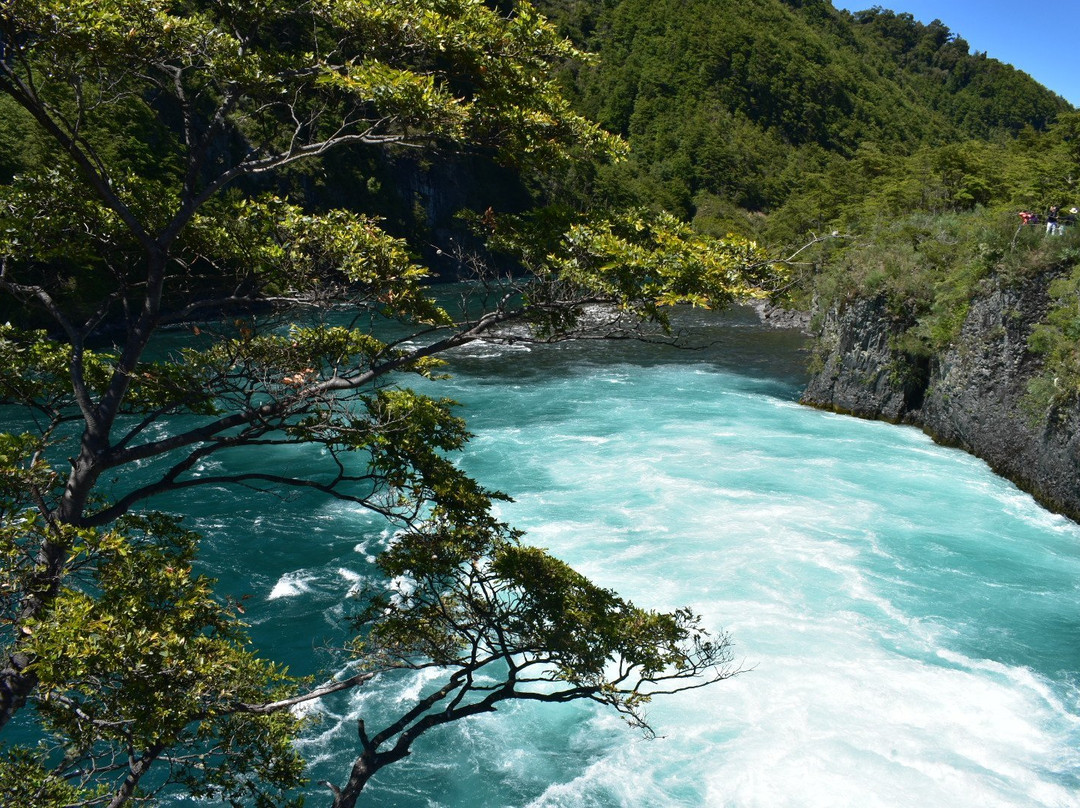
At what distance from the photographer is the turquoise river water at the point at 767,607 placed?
9.25 meters

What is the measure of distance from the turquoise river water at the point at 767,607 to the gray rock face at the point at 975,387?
0.75m

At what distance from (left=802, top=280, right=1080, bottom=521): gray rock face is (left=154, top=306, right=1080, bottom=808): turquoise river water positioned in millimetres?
749

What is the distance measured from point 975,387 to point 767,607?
12.1m

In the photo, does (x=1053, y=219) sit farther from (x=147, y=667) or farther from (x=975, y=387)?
(x=147, y=667)

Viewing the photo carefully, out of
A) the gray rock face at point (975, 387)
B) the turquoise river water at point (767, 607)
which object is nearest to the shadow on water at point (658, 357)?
the gray rock face at point (975, 387)

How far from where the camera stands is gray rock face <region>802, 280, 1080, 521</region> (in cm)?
1747

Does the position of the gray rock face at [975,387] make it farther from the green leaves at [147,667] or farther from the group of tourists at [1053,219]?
the green leaves at [147,667]

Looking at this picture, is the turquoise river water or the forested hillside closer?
the turquoise river water

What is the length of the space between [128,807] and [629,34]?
14681 cm

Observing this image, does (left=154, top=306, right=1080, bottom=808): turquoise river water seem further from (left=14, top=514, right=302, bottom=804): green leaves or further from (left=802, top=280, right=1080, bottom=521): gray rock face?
(left=14, top=514, right=302, bottom=804): green leaves

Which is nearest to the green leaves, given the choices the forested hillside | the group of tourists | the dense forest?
the dense forest

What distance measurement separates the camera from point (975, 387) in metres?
20.9

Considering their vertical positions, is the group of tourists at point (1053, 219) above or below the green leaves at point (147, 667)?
above

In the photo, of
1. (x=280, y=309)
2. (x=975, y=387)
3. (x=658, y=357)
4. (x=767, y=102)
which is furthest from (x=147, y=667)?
(x=767, y=102)
